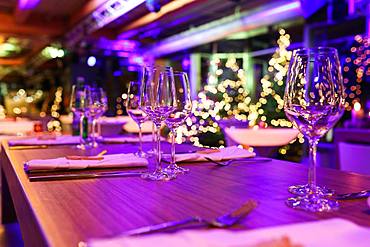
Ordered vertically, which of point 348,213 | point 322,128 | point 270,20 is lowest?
point 348,213

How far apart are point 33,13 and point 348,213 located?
8.18 metres

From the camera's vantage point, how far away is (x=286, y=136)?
61.9 inches

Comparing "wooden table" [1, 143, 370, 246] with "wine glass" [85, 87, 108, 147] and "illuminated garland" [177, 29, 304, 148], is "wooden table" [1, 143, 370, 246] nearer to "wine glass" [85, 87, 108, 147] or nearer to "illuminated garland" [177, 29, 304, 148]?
"wine glass" [85, 87, 108, 147]

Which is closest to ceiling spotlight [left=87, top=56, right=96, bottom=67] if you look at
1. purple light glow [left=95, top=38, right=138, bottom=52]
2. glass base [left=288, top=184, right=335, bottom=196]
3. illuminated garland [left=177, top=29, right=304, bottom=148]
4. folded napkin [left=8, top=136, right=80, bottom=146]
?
purple light glow [left=95, top=38, right=138, bottom=52]

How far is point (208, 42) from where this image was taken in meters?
9.67

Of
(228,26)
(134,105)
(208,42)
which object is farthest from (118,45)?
(134,105)

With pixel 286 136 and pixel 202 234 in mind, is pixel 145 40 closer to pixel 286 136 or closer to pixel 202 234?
pixel 286 136

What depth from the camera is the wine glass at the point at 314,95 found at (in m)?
0.73

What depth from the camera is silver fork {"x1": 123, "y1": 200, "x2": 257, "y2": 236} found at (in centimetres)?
53

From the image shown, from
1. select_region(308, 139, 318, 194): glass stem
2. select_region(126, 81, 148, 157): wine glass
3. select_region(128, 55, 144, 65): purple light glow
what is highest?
select_region(128, 55, 144, 65): purple light glow

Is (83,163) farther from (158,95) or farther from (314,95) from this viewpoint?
(314,95)

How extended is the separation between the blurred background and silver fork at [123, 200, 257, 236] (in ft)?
4.46

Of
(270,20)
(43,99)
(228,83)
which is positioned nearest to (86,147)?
(228,83)

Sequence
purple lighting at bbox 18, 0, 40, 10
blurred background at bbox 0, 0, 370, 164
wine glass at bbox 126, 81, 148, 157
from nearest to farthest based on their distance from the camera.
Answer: wine glass at bbox 126, 81, 148, 157
blurred background at bbox 0, 0, 370, 164
purple lighting at bbox 18, 0, 40, 10
